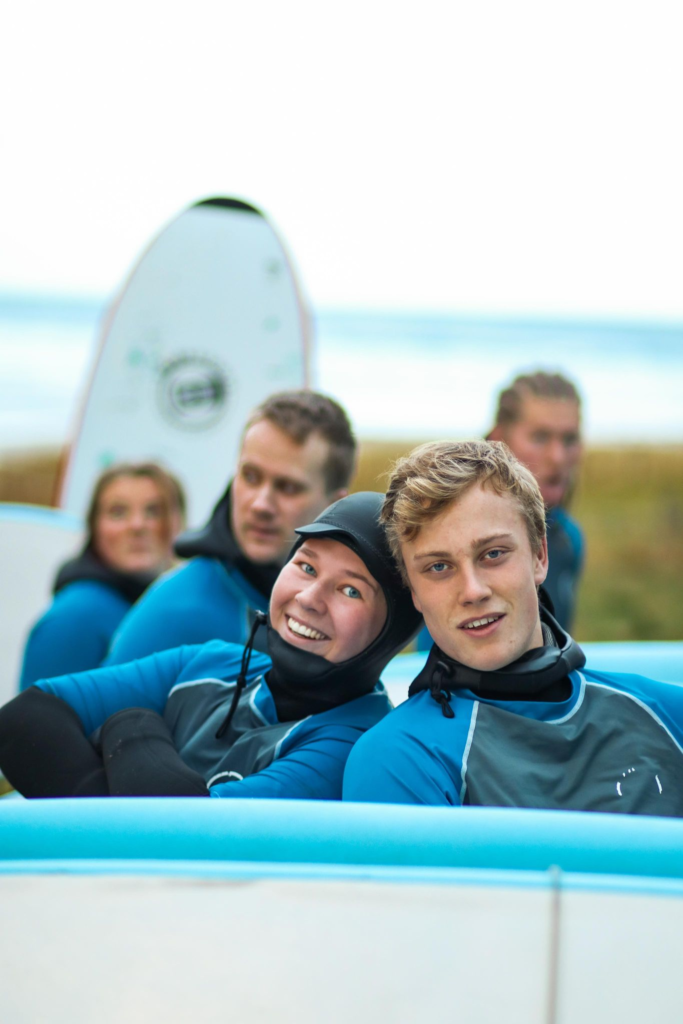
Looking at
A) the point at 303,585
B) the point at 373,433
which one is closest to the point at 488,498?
the point at 303,585

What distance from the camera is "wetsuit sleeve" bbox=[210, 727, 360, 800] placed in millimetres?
1230

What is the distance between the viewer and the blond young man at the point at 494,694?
3.80ft

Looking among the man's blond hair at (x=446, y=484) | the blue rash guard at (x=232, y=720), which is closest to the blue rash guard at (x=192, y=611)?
the blue rash guard at (x=232, y=720)

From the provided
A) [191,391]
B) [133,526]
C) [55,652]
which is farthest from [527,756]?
[191,391]

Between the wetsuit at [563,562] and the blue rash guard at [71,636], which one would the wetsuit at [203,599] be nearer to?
the blue rash guard at [71,636]

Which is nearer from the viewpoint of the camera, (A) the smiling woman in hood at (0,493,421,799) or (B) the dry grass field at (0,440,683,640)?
(A) the smiling woman in hood at (0,493,421,799)

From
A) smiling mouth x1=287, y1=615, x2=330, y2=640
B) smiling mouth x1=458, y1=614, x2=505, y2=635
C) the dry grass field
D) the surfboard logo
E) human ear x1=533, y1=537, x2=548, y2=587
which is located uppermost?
the surfboard logo

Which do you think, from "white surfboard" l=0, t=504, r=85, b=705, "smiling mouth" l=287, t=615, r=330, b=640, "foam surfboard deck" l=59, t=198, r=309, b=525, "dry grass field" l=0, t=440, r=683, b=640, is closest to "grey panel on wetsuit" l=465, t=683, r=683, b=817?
"smiling mouth" l=287, t=615, r=330, b=640

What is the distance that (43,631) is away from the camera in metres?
2.51

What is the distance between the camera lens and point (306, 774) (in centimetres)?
127

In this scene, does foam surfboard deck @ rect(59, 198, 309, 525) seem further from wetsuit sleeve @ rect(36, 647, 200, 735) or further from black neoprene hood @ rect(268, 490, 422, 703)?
black neoprene hood @ rect(268, 490, 422, 703)

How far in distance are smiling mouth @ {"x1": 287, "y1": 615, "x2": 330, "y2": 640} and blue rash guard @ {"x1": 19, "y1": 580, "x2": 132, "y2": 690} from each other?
1.24m

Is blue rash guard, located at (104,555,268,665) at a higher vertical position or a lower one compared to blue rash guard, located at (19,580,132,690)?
higher

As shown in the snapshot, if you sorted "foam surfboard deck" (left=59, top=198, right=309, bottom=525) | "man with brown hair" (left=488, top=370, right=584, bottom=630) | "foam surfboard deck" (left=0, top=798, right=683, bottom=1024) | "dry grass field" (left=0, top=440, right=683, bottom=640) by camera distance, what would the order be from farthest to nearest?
"dry grass field" (left=0, top=440, right=683, bottom=640) < "foam surfboard deck" (left=59, top=198, right=309, bottom=525) < "man with brown hair" (left=488, top=370, right=584, bottom=630) < "foam surfboard deck" (left=0, top=798, right=683, bottom=1024)
